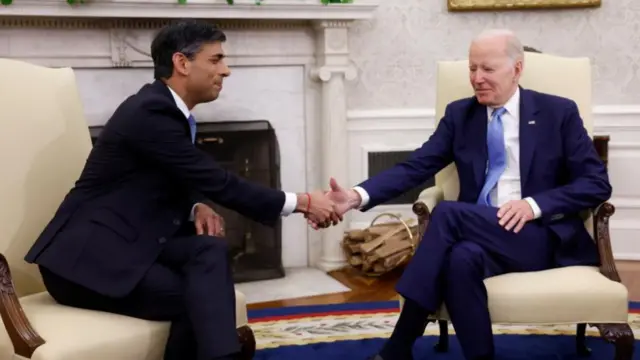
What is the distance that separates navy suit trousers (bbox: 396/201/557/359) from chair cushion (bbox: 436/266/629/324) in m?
0.05

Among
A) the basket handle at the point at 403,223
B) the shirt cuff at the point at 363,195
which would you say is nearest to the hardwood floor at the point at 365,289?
the basket handle at the point at 403,223

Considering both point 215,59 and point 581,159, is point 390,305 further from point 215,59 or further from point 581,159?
point 215,59

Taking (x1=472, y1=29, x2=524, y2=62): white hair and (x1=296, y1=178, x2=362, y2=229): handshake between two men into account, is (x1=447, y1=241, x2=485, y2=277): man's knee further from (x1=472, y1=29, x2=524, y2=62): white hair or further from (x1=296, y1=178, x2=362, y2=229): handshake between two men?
(x1=472, y1=29, x2=524, y2=62): white hair

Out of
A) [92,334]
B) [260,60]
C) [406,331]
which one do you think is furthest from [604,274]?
[260,60]

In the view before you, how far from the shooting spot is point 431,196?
2.74m

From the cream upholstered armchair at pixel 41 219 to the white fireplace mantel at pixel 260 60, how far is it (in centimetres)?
133

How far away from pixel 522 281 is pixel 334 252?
1951 millimetres

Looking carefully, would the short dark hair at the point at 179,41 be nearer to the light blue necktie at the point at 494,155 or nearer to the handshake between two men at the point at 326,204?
the handshake between two men at the point at 326,204

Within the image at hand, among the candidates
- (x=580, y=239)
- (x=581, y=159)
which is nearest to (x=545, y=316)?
(x=580, y=239)

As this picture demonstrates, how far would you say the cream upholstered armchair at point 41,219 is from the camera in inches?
74.4

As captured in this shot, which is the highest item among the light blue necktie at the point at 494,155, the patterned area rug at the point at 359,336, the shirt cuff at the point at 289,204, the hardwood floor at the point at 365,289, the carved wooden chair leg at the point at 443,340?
the light blue necktie at the point at 494,155

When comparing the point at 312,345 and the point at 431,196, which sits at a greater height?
the point at 431,196

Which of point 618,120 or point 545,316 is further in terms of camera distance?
point 618,120

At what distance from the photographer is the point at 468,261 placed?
2.29 metres
